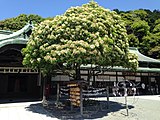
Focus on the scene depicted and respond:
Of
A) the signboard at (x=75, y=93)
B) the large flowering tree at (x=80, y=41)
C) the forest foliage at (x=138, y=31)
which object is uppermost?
the forest foliage at (x=138, y=31)

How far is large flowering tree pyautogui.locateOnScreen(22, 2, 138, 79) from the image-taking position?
11070 mm

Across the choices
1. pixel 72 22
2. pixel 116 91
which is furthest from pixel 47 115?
pixel 116 91

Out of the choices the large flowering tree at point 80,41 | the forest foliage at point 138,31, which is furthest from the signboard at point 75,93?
the forest foliage at point 138,31

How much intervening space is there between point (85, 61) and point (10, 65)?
8993 mm

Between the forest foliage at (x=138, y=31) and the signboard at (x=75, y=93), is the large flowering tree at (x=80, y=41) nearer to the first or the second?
the signboard at (x=75, y=93)

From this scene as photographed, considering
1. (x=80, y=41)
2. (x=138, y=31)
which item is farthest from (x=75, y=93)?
(x=138, y=31)

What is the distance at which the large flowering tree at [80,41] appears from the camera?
436 inches

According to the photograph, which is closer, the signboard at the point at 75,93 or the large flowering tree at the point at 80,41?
the large flowering tree at the point at 80,41

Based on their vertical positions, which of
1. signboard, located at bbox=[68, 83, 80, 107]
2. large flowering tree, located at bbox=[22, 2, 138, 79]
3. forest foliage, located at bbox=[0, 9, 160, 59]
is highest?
forest foliage, located at bbox=[0, 9, 160, 59]

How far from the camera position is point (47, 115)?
39.5ft

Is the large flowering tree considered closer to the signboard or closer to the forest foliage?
the signboard

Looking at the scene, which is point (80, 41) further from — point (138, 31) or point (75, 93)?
point (138, 31)

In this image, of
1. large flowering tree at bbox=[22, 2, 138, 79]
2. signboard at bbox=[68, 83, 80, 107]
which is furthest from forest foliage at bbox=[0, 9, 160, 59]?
signboard at bbox=[68, 83, 80, 107]

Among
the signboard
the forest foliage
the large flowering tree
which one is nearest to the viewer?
the large flowering tree
